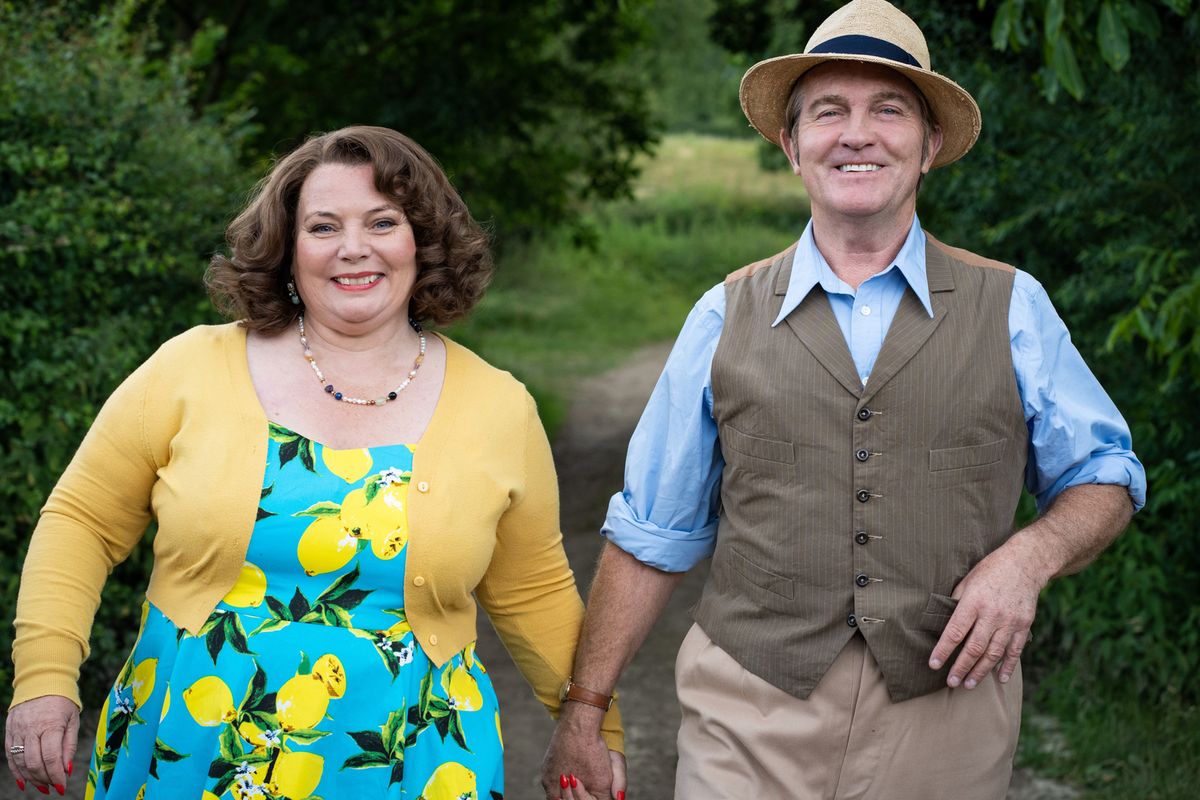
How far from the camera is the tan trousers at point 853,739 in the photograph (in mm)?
Result: 2658

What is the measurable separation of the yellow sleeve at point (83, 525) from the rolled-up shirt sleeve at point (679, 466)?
97 cm

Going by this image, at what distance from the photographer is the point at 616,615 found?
9.68 ft

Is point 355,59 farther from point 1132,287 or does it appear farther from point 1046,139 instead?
point 1132,287

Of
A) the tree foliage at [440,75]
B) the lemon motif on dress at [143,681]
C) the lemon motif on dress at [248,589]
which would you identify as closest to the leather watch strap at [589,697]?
the lemon motif on dress at [248,589]

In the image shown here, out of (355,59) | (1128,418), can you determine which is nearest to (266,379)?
(1128,418)

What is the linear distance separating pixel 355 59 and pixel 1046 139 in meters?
5.77

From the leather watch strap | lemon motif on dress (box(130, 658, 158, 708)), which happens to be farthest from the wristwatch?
lemon motif on dress (box(130, 658, 158, 708))

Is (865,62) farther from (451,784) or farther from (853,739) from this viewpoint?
(451,784)

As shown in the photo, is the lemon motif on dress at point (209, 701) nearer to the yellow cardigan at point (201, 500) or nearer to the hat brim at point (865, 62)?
the yellow cardigan at point (201, 500)

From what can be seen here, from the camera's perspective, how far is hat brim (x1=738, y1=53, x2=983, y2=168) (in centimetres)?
272

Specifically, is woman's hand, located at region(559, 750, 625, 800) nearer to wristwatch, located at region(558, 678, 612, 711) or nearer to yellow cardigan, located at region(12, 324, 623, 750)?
wristwatch, located at region(558, 678, 612, 711)

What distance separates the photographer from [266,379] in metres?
2.75

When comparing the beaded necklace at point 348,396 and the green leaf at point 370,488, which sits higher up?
the beaded necklace at point 348,396

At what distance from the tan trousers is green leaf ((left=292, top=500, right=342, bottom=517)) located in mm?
831
